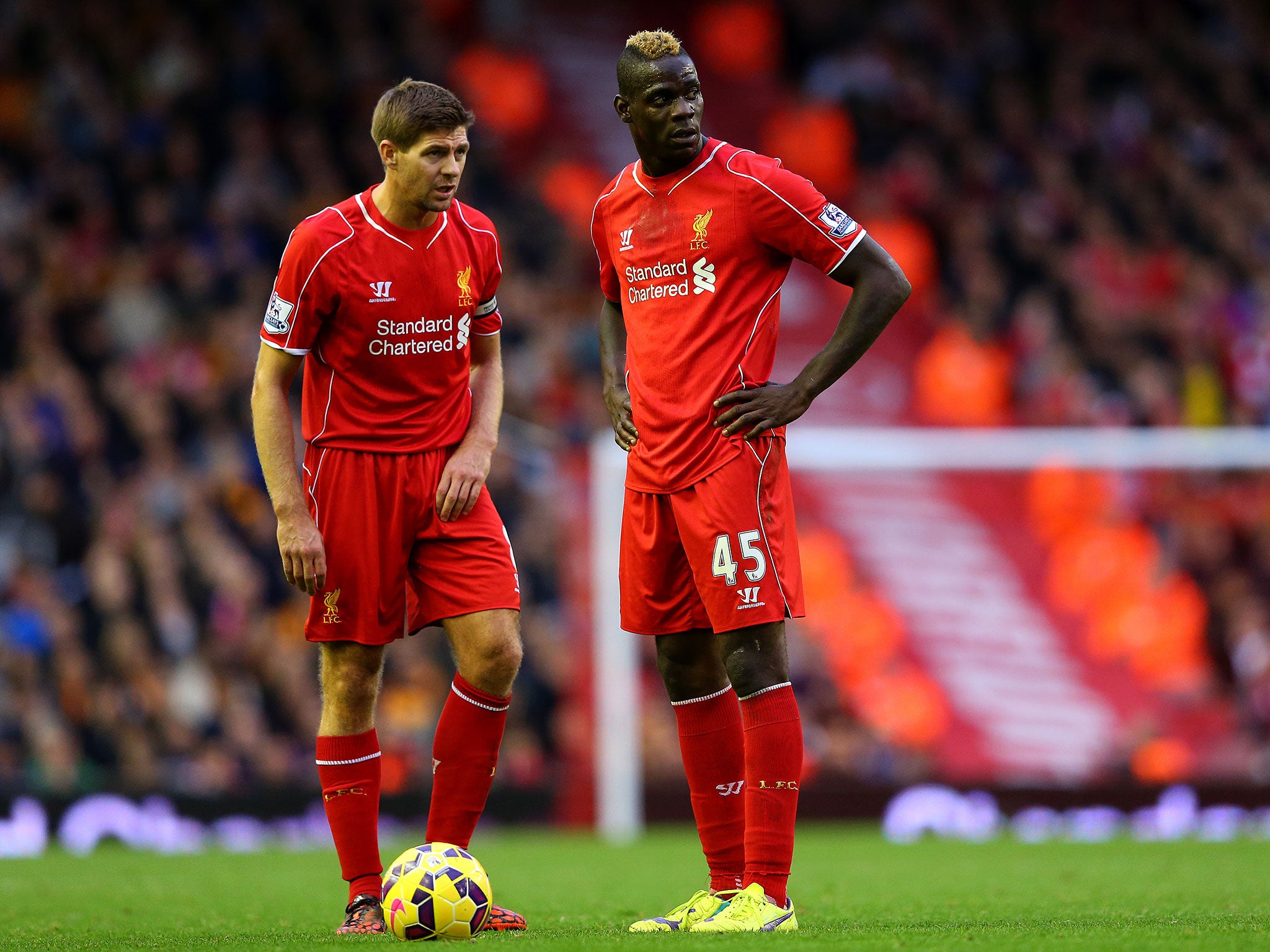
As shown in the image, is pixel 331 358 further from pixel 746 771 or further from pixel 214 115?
pixel 214 115

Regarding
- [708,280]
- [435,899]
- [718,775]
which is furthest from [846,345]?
[435,899]

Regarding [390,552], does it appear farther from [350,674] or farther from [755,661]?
[755,661]

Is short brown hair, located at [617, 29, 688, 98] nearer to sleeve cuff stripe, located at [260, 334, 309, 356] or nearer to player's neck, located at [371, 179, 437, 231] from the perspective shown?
player's neck, located at [371, 179, 437, 231]

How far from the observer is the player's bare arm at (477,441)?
18.1 ft

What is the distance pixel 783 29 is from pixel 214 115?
625 centimetres

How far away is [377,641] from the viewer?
5.45 metres

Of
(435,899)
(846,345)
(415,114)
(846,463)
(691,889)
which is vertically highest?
(415,114)

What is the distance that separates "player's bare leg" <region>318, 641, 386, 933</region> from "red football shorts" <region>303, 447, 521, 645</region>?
91 mm

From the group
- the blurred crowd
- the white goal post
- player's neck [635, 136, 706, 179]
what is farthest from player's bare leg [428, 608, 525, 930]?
the blurred crowd

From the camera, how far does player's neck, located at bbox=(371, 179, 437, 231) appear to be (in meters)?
5.52

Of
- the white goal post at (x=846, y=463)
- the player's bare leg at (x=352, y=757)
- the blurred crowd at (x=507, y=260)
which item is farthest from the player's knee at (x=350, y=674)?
the blurred crowd at (x=507, y=260)

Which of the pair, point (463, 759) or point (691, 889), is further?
point (691, 889)

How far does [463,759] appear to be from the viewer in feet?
18.2

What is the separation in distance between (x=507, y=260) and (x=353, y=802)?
33.0 feet
